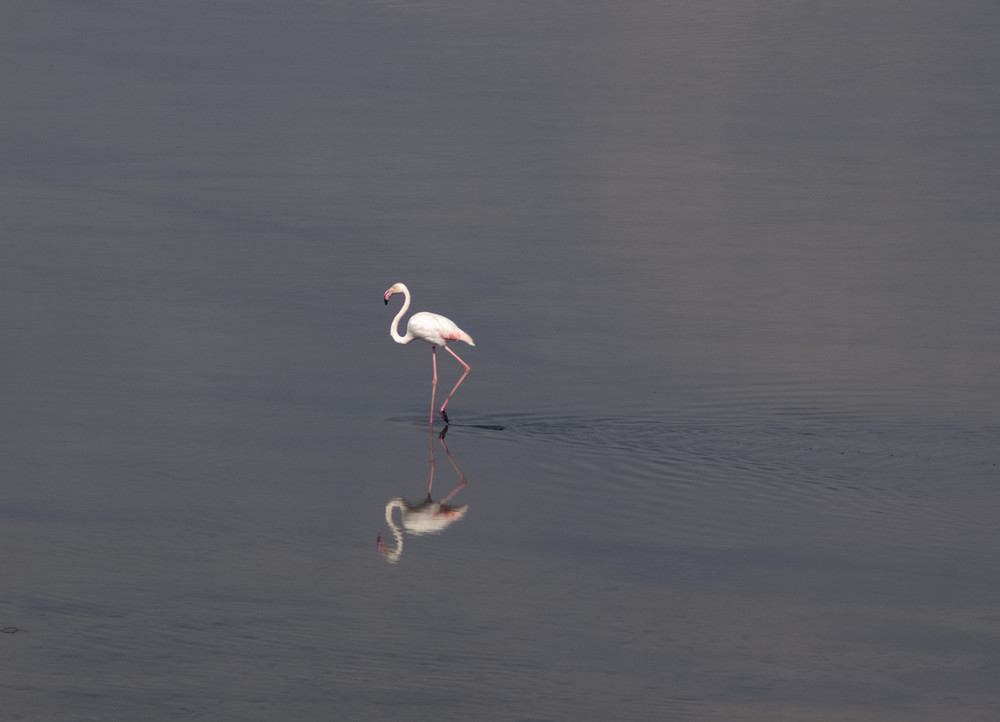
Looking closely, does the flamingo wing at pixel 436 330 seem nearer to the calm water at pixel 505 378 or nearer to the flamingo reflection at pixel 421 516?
the calm water at pixel 505 378

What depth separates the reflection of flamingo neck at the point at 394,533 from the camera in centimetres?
1152

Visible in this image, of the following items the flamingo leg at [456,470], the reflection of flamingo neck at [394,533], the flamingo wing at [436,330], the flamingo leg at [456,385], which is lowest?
the reflection of flamingo neck at [394,533]

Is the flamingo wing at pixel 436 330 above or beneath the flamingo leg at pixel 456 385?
above

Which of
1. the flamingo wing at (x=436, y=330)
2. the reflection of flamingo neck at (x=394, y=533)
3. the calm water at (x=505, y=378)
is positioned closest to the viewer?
the calm water at (x=505, y=378)

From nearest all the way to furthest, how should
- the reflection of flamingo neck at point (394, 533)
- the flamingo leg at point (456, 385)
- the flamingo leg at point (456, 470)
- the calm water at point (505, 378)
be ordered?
the calm water at point (505, 378), the reflection of flamingo neck at point (394, 533), the flamingo leg at point (456, 470), the flamingo leg at point (456, 385)

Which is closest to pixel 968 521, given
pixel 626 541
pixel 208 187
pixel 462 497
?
pixel 626 541

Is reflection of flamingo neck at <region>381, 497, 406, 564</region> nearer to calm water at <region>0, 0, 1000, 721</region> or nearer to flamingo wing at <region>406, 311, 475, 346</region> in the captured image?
calm water at <region>0, 0, 1000, 721</region>

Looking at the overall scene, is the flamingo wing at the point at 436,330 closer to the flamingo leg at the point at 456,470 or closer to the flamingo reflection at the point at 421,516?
the flamingo leg at the point at 456,470

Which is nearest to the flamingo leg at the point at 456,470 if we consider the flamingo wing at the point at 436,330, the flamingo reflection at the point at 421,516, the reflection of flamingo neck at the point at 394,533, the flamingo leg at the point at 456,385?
the flamingo reflection at the point at 421,516

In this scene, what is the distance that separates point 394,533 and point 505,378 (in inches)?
169

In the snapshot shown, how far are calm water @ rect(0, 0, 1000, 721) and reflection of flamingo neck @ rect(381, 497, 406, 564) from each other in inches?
3.0

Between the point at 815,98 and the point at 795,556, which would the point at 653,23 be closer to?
the point at 815,98

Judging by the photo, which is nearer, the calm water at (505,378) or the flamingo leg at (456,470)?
the calm water at (505,378)

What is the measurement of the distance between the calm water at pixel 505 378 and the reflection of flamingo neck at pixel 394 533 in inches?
3.0
